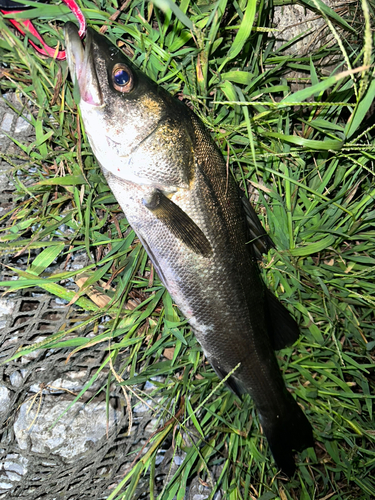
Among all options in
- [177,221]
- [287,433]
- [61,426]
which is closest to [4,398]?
[61,426]

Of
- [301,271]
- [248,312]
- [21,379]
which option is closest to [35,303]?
[21,379]

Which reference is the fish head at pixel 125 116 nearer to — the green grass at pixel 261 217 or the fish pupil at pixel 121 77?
the fish pupil at pixel 121 77

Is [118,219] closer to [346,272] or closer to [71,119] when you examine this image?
[71,119]

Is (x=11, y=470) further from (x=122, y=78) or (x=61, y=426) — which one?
(x=122, y=78)

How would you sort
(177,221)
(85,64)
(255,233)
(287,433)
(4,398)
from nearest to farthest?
(85,64)
(177,221)
(255,233)
(287,433)
(4,398)

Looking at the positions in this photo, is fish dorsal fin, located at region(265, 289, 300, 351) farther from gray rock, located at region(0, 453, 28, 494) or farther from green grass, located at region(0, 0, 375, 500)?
gray rock, located at region(0, 453, 28, 494)

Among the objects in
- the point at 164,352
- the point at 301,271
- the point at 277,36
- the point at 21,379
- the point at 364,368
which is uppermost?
the point at 277,36
